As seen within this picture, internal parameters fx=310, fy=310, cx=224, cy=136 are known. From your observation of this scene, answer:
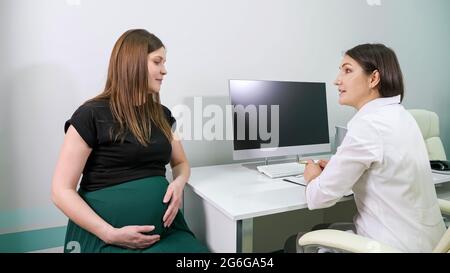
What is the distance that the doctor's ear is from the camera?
1.16m

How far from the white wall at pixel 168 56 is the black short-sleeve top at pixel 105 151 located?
1.38ft

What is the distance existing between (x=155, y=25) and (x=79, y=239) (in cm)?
110

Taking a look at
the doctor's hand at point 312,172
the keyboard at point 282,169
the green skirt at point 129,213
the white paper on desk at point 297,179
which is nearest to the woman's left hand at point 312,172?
the doctor's hand at point 312,172

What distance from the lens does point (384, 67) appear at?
1.14 m

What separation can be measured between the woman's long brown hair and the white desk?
1.27 ft

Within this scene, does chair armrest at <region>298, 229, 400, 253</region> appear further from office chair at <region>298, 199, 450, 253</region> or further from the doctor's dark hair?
the doctor's dark hair

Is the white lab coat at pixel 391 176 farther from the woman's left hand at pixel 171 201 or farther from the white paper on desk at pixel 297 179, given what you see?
the woman's left hand at pixel 171 201

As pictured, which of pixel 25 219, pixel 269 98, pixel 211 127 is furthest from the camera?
pixel 211 127

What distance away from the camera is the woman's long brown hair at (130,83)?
1.21m

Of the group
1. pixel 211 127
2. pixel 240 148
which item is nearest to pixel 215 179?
pixel 240 148

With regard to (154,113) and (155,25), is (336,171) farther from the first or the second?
(155,25)

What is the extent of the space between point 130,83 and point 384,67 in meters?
→ 0.97

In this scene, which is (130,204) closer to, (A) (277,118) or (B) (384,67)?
(A) (277,118)
